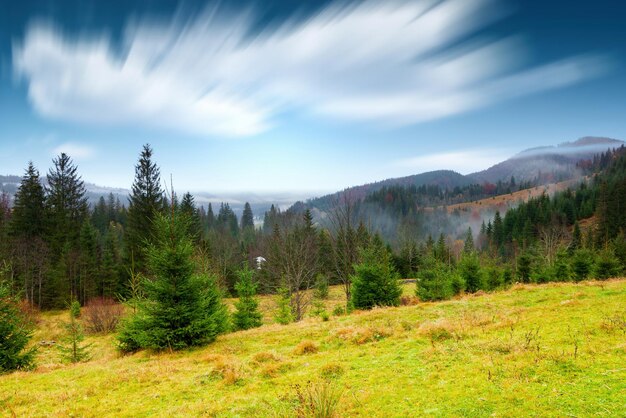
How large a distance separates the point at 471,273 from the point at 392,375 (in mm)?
27113

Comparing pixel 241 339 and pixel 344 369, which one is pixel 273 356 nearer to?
pixel 344 369

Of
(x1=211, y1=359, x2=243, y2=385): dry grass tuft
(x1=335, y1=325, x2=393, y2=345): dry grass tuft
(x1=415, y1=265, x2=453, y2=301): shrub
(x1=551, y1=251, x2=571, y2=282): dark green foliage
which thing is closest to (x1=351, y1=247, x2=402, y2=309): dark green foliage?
(x1=415, y1=265, x2=453, y2=301): shrub

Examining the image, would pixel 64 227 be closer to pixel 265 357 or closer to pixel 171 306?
pixel 171 306

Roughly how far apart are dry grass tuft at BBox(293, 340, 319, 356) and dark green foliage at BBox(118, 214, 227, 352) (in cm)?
509

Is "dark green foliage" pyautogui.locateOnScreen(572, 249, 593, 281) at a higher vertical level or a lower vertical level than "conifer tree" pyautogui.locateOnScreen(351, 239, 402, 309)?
lower

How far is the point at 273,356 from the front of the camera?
10000mm

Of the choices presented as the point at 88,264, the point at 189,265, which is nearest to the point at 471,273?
the point at 189,265

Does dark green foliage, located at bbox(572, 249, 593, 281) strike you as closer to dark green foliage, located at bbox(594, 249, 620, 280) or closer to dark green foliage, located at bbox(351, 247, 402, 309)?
dark green foliage, located at bbox(594, 249, 620, 280)

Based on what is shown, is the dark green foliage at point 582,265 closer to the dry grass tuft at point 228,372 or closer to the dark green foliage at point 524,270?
the dark green foliage at point 524,270

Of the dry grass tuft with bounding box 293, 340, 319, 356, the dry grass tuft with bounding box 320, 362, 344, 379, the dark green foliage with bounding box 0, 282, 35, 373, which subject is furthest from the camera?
the dark green foliage with bounding box 0, 282, 35, 373

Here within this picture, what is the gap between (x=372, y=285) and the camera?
21.6 m

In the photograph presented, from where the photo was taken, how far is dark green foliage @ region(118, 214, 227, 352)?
13555mm

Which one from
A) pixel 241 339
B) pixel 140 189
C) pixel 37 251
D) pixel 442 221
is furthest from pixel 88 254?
pixel 442 221

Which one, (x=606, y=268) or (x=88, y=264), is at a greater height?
(x=88, y=264)
